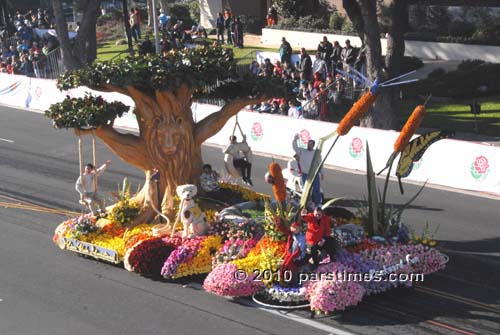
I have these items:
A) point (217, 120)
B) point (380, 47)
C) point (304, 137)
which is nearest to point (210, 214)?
point (217, 120)

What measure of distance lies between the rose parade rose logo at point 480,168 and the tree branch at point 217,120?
686cm

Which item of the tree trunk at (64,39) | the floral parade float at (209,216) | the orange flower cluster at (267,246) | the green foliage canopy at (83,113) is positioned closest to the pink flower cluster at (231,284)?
the floral parade float at (209,216)

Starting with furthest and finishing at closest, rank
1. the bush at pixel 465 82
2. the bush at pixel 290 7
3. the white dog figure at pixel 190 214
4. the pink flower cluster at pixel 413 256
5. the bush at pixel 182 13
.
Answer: the bush at pixel 182 13 < the bush at pixel 290 7 < the bush at pixel 465 82 < the white dog figure at pixel 190 214 < the pink flower cluster at pixel 413 256

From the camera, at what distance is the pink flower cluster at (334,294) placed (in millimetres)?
14844

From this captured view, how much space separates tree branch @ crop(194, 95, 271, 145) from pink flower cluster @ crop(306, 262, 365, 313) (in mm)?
5175

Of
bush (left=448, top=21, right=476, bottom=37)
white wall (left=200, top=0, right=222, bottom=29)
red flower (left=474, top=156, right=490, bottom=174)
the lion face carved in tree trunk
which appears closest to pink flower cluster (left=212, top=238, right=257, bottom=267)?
the lion face carved in tree trunk

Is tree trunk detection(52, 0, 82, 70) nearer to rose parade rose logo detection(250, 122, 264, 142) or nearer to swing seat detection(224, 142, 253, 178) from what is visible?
rose parade rose logo detection(250, 122, 264, 142)

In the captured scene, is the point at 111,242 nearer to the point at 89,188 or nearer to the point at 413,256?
the point at 89,188

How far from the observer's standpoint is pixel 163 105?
722 inches

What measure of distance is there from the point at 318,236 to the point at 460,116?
16385 mm

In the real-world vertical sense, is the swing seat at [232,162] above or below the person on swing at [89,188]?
above

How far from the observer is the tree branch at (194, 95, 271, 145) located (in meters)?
19.0

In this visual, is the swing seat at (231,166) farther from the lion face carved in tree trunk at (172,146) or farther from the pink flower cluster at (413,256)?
the pink flower cluster at (413,256)

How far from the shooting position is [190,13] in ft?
176
